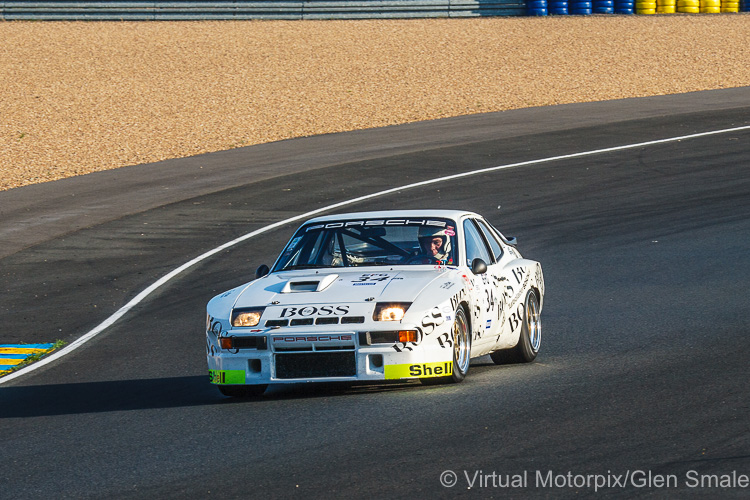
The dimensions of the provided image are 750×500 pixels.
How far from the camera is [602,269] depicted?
1517 cm

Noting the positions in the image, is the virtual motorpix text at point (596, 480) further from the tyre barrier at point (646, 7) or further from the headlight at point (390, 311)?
the tyre barrier at point (646, 7)

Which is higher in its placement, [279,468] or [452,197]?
[279,468]

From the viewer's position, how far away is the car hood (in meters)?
8.72

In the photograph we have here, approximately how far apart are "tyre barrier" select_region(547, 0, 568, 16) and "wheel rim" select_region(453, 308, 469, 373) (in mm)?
35359

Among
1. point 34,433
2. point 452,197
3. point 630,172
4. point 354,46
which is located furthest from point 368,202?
point 354,46

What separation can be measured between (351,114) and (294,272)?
2073 cm

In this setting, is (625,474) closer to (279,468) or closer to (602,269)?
(279,468)

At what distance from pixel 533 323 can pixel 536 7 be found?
33.7 metres

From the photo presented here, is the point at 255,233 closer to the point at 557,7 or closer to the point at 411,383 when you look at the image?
Answer: the point at 411,383

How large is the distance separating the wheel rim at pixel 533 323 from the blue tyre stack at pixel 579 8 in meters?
33.5

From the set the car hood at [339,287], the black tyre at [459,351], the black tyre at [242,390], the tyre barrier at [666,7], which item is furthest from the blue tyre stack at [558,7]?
the black tyre at [242,390]

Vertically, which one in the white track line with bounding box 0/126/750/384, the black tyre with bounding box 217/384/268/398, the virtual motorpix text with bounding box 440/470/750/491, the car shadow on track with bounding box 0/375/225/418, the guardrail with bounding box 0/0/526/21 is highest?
the guardrail with bounding box 0/0/526/21

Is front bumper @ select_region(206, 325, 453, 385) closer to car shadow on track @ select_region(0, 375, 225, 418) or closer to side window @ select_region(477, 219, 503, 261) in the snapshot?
car shadow on track @ select_region(0, 375, 225, 418)

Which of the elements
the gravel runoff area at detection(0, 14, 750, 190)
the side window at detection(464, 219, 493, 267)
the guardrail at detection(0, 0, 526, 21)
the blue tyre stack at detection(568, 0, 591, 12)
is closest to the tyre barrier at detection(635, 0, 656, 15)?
the gravel runoff area at detection(0, 14, 750, 190)
